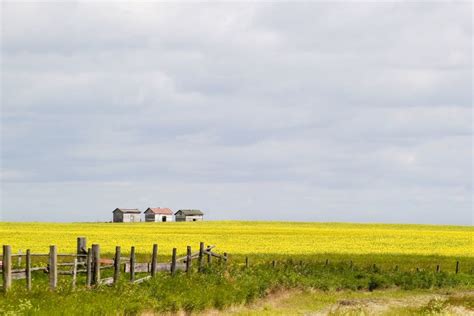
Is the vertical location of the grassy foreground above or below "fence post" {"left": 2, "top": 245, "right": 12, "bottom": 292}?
below

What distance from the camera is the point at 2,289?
23875mm

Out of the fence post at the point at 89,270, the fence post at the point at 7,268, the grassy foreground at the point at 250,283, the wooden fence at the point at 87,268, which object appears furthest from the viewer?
the fence post at the point at 89,270

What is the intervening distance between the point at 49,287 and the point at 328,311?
11436 mm

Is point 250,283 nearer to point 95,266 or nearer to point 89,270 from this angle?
point 95,266

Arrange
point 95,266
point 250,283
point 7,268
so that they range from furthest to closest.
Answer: point 250,283 → point 95,266 → point 7,268

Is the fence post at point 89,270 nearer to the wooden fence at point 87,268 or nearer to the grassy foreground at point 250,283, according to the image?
the wooden fence at point 87,268

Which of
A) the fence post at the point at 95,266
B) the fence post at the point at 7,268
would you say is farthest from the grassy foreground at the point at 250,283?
the fence post at the point at 95,266

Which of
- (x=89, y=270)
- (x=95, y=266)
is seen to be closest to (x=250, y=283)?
(x=95, y=266)

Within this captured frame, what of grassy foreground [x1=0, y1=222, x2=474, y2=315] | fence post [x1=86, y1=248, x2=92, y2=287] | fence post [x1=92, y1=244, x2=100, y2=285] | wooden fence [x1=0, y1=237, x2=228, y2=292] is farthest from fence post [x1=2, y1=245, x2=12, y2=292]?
fence post [x1=92, y1=244, x2=100, y2=285]

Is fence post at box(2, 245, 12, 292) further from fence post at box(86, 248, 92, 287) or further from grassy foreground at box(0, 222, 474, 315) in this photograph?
fence post at box(86, 248, 92, 287)

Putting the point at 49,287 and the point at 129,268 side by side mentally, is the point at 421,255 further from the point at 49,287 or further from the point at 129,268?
the point at 49,287

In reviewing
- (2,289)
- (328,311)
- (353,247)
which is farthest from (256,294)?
(353,247)

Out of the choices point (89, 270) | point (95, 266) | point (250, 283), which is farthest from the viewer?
point (250, 283)

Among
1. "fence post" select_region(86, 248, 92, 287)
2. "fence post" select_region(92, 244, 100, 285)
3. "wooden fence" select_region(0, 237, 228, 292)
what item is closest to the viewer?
"wooden fence" select_region(0, 237, 228, 292)
